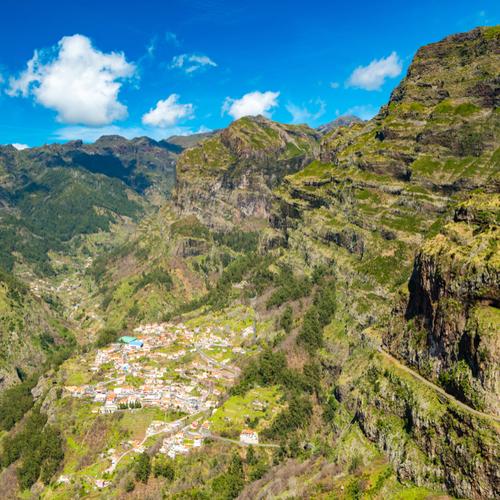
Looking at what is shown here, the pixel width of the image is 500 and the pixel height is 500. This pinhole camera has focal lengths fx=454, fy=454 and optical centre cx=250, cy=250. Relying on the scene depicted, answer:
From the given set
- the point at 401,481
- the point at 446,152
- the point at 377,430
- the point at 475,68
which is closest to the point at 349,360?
the point at 377,430

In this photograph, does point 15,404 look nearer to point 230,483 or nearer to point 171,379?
point 171,379

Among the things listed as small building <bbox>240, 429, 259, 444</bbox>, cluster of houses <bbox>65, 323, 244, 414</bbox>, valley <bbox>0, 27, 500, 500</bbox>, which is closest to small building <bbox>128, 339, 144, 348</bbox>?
cluster of houses <bbox>65, 323, 244, 414</bbox>

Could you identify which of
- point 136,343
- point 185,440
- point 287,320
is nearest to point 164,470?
point 185,440

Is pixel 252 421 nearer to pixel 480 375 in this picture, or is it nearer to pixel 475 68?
pixel 480 375

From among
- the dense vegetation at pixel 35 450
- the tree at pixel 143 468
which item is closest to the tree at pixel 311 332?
the tree at pixel 143 468

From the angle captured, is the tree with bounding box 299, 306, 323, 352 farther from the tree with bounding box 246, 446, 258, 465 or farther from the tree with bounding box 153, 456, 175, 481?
the tree with bounding box 153, 456, 175, 481

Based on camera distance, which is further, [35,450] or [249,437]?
[35,450]
